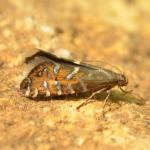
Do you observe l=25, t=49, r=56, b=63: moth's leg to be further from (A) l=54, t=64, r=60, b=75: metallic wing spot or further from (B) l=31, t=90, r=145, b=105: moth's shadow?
(B) l=31, t=90, r=145, b=105: moth's shadow

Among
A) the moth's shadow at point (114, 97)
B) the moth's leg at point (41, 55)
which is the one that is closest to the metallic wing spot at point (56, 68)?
the moth's leg at point (41, 55)

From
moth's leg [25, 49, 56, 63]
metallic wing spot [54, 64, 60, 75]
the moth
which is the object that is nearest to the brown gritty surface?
the moth

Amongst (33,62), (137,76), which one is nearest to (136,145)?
(33,62)

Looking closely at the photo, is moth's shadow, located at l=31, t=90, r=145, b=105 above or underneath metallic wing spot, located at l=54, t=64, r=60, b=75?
underneath

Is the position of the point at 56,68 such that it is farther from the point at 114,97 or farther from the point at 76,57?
the point at 76,57

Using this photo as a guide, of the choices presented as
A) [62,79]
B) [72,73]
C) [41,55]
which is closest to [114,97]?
[72,73]

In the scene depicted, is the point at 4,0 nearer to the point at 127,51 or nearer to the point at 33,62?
the point at 127,51
